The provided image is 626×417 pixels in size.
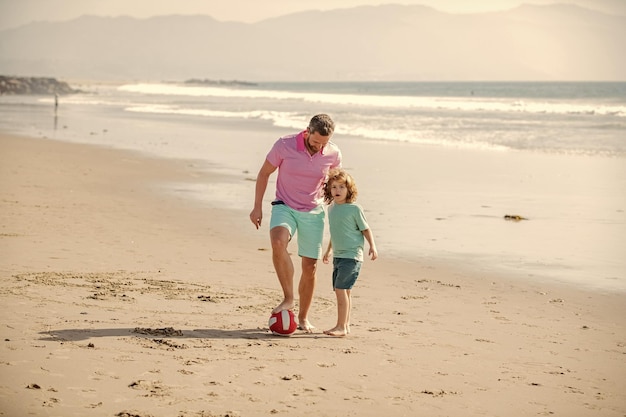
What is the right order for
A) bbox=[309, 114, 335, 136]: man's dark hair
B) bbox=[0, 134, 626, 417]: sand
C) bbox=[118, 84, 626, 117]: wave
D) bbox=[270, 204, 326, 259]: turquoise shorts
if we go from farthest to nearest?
bbox=[118, 84, 626, 117]: wave → bbox=[270, 204, 326, 259]: turquoise shorts → bbox=[309, 114, 335, 136]: man's dark hair → bbox=[0, 134, 626, 417]: sand

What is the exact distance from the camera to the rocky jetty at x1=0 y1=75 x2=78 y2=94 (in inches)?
2677

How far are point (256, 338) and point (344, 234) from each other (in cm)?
99

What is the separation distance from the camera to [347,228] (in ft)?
21.5

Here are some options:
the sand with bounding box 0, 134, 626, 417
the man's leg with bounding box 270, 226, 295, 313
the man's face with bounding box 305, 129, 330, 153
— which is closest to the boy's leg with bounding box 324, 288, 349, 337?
the sand with bounding box 0, 134, 626, 417

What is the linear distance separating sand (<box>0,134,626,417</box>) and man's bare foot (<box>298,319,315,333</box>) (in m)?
0.16

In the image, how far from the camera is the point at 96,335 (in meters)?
6.01

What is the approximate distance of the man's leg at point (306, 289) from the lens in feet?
21.9

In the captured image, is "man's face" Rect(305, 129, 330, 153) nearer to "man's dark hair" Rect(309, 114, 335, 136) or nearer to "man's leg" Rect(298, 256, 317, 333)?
"man's dark hair" Rect(309, 114, 335, 136)

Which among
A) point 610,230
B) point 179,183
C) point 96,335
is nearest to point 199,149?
point 179,183

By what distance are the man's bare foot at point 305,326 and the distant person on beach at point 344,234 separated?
0.18 metres

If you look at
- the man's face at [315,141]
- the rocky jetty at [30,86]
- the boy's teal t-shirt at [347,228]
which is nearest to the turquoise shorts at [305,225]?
the boy's teal t-shirt at [347,228]

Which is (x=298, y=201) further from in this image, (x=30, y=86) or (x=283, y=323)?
(x=30, y=86)

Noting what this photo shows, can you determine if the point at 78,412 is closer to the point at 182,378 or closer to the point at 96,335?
the point at 182,378

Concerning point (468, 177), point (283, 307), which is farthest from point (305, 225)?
point (468, 177)
